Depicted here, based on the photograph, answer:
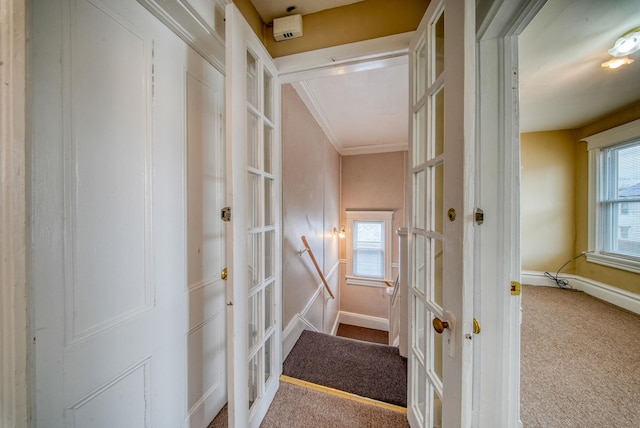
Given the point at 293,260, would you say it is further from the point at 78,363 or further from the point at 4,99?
the point at 4,99

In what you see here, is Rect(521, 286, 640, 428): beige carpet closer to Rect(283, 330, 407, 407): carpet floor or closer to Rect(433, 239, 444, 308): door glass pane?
Rect(283, 330, 407, 407): carpet floor

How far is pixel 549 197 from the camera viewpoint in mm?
3293

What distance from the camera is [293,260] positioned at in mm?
2004

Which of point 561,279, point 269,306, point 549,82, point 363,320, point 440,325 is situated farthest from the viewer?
point 363,320

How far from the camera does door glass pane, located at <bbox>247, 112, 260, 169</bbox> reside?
111cm

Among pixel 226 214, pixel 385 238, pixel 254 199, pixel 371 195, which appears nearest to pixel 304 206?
pixel 254 199

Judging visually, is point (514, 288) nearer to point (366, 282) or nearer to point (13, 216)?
point (13, 216)

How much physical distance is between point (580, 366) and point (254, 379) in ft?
8.31

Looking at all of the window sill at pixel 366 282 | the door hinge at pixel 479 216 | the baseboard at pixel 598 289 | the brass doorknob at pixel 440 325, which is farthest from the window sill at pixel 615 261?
the brass doorknob at pixel 440 325

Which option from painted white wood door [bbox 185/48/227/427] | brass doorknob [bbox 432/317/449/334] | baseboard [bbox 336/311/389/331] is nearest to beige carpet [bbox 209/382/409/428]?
painted white wood door [bbox 185/48/227/427]

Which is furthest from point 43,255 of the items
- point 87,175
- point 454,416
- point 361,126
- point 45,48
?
point 361,126

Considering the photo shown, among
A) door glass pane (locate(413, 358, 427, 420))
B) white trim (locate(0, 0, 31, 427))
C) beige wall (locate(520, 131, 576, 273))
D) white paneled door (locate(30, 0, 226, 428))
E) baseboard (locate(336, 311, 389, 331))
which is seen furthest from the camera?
baseboard (locate(336, 311, 389, 331))

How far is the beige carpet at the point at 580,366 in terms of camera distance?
4.22ft

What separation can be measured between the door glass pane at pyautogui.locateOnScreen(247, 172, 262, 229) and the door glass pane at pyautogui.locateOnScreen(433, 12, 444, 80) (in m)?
0.98
